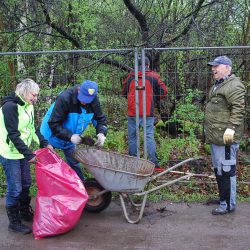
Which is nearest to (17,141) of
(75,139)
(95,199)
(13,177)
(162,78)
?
(13,177)

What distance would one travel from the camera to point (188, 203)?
200 inches

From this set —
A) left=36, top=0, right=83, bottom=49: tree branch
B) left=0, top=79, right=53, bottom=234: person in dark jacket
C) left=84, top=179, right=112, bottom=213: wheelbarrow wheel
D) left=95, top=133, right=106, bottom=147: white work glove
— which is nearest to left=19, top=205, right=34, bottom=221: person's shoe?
left=0, top=79, right=53, bottom=234: person in dark jacket

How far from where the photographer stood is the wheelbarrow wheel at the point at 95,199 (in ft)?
15.3

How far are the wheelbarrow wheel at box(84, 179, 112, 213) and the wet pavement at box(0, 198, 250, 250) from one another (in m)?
0.08

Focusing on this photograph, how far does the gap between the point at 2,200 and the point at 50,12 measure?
4953mm

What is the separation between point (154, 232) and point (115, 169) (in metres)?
0.82

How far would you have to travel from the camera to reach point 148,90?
584 cm

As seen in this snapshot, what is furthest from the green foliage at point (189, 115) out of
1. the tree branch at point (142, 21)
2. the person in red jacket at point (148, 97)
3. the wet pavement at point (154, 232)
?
the tree branch at point (142, 21)

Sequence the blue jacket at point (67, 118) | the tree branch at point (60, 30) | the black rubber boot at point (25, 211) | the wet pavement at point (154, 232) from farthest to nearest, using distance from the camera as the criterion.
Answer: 1. the tree branch at point (60, 30)
2. the black rubber boot at point (25, 211)
3. the blue jacket at point (67, 118)
4. the wet pavement at point (154, 232)

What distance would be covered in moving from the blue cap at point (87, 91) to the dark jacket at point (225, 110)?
1354mm

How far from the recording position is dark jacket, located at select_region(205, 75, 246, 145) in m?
4.27

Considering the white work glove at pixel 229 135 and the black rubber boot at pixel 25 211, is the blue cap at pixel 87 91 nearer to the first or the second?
the black rubber boot at pixel 25 211

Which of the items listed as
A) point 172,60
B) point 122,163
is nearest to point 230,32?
point 172,60

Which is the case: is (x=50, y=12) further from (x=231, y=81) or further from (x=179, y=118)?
(x=231, y=81)
